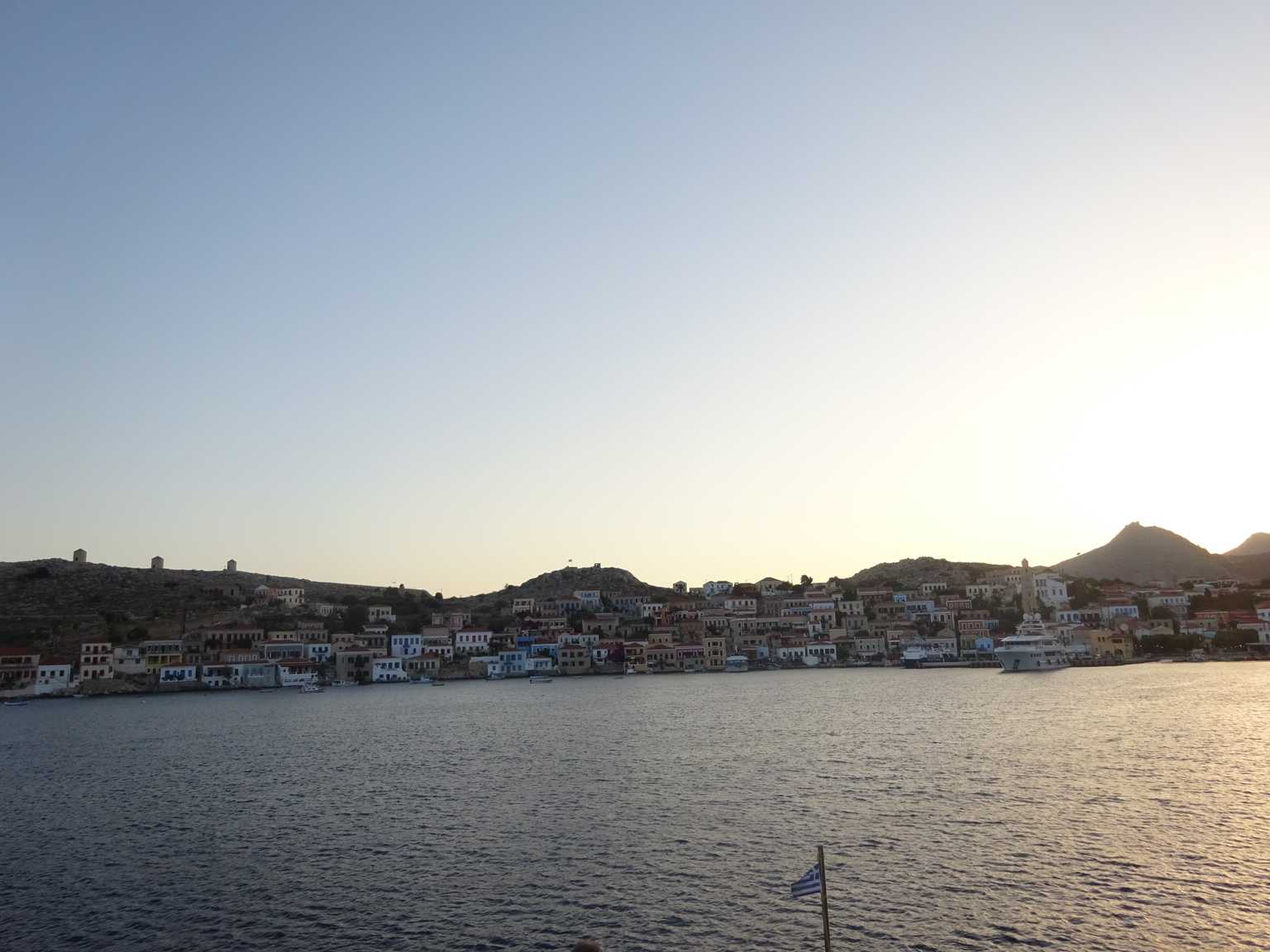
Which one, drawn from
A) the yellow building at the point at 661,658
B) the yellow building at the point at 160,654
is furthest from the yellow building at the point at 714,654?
the yellow building at the point at 160,654

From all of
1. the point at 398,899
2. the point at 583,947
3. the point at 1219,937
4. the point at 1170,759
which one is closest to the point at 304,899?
the point at 398,899

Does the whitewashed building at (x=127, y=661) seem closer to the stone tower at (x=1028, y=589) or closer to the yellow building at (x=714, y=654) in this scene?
the yellow building at (x=714, y=654)

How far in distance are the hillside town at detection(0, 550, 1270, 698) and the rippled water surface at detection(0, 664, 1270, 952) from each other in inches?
2489

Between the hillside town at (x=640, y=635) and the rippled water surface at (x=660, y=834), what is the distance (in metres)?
63.2

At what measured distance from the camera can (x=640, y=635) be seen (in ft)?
550

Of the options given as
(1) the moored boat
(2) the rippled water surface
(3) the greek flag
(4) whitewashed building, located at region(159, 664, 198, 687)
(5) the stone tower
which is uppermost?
(5) the stone tower

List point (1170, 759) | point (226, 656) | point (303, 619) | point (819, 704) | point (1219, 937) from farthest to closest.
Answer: point (303, 619) → point (226, 656) → point (819, 704) → point (1170, 759) → point (1219, 937)

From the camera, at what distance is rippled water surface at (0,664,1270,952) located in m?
24.8

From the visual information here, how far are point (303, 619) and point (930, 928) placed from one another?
15503 cm

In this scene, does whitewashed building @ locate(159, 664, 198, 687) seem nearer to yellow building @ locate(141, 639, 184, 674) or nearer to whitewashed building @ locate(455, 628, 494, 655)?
yellow building @ locate(141, 639, 184, 674)

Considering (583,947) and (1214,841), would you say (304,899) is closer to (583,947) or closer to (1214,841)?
(583,947)

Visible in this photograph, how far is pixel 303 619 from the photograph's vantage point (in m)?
161

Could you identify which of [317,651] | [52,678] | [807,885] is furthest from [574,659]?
[807,885]

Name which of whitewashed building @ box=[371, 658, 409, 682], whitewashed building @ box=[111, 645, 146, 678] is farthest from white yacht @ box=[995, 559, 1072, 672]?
whitewashed building @ box=[111, 645, 146, 678]
